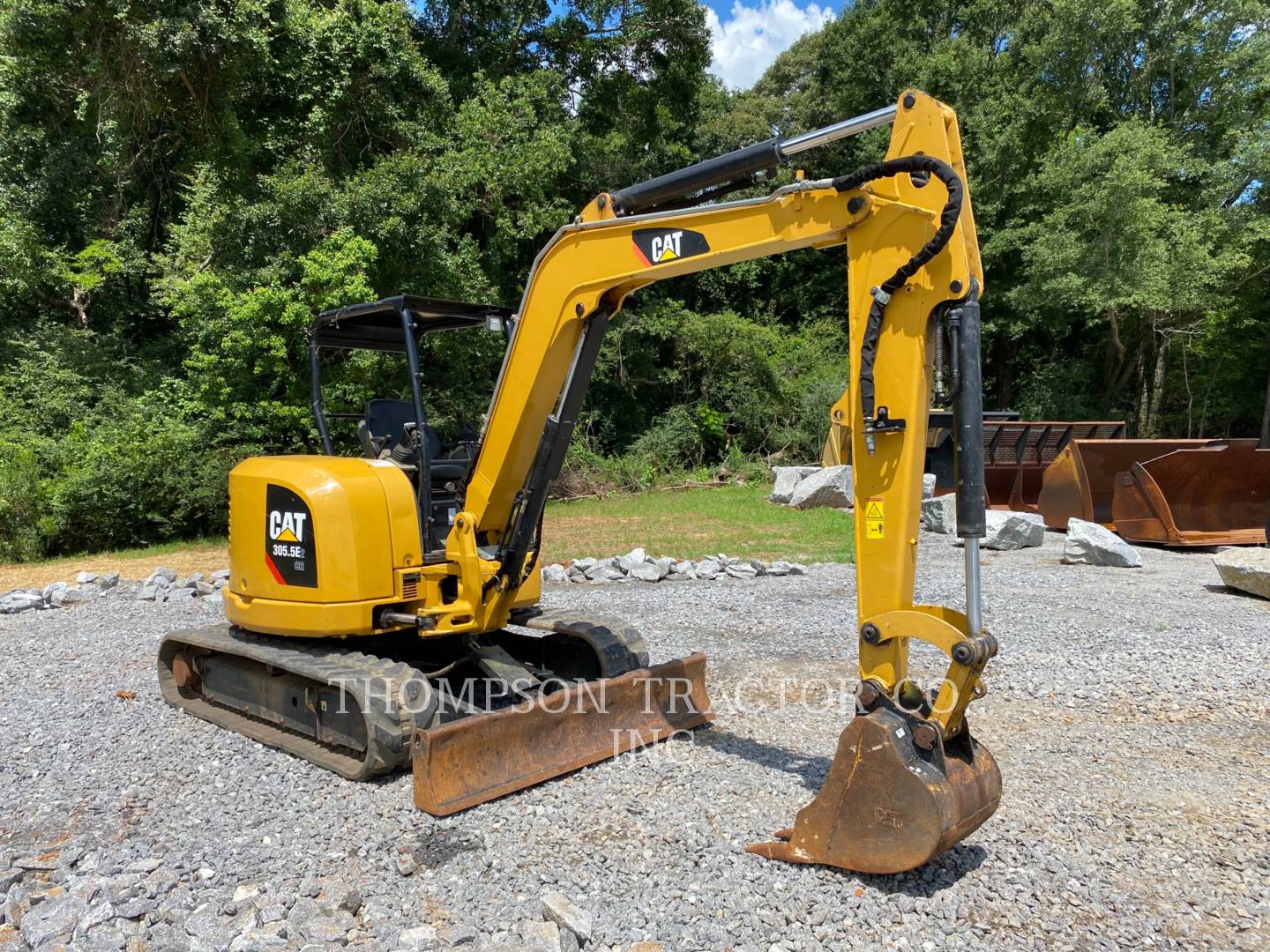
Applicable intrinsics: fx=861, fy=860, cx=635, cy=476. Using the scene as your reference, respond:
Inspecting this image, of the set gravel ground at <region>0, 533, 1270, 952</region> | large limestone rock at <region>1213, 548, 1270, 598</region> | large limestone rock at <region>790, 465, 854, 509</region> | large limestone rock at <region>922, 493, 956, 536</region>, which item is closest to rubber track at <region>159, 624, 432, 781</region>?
gravel ground at <region>0, 533, 1270, 952</region>

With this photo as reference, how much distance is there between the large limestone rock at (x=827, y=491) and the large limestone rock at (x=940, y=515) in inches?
95.0

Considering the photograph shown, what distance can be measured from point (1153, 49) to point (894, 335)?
2706 centimetres

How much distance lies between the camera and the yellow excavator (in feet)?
10.5

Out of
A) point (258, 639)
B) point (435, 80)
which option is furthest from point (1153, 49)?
point (258, 639)

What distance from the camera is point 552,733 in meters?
4.30

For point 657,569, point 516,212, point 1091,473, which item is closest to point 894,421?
point 657,569

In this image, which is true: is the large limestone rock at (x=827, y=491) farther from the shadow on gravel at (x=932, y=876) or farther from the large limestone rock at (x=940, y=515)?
the shadow on gravel at (x=932, y=876)

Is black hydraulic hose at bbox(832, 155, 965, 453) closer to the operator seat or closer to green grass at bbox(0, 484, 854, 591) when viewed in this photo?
the operator seat

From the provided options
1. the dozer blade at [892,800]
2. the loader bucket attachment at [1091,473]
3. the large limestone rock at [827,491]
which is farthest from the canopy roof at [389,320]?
the large limestone rock at [827,491]

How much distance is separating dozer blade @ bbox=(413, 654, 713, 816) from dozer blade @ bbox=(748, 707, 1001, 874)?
135 cm

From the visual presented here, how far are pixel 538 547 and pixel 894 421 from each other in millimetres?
2396

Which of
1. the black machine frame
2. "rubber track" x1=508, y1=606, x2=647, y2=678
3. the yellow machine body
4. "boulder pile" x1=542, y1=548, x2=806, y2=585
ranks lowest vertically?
"boulder pile" x1=542, y1=548, x2=806, y2=585

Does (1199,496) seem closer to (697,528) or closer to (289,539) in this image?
(697,528)

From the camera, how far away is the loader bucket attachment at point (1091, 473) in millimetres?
12398
